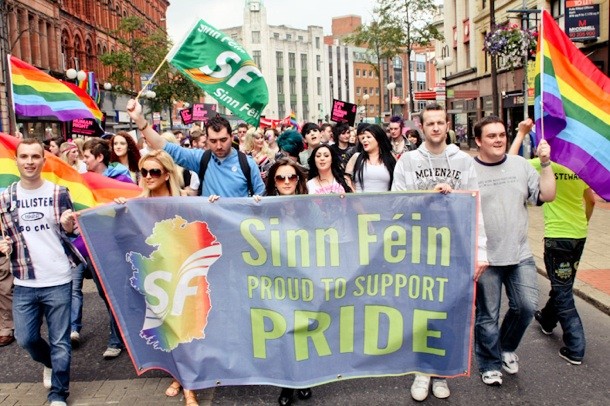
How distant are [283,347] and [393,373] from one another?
0.77 meters

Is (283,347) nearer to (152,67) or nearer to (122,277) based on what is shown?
(122,277)

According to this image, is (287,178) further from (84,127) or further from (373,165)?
(84,127)

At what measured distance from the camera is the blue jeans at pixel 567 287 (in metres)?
4.99

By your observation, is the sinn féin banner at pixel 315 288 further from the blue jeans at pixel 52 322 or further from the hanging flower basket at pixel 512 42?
the hanging flower basket at pixel 512 42

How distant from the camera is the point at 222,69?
6094 millimetres

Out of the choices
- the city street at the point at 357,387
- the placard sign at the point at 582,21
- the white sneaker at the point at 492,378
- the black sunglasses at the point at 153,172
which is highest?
the placard sign at the point at 582,21

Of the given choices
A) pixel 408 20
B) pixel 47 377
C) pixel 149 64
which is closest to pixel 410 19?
pixel 408 20

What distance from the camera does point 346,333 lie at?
424 centimetres

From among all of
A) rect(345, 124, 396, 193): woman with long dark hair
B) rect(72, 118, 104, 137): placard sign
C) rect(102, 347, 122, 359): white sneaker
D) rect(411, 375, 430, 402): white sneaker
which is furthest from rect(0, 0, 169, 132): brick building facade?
rect(411, 375, 430, 402): white sneaker

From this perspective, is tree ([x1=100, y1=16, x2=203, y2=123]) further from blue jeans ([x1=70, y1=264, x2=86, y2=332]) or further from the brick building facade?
blue jeans ([x1=70, y1=264, x2=86, y2=332])

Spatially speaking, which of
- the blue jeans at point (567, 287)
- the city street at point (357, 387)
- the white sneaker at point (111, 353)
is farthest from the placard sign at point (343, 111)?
the white sneaker at point (111, 353)

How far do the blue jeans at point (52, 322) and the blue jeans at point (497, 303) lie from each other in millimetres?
2988

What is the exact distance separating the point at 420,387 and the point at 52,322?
264 cm

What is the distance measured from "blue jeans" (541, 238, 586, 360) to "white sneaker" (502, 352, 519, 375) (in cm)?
53
